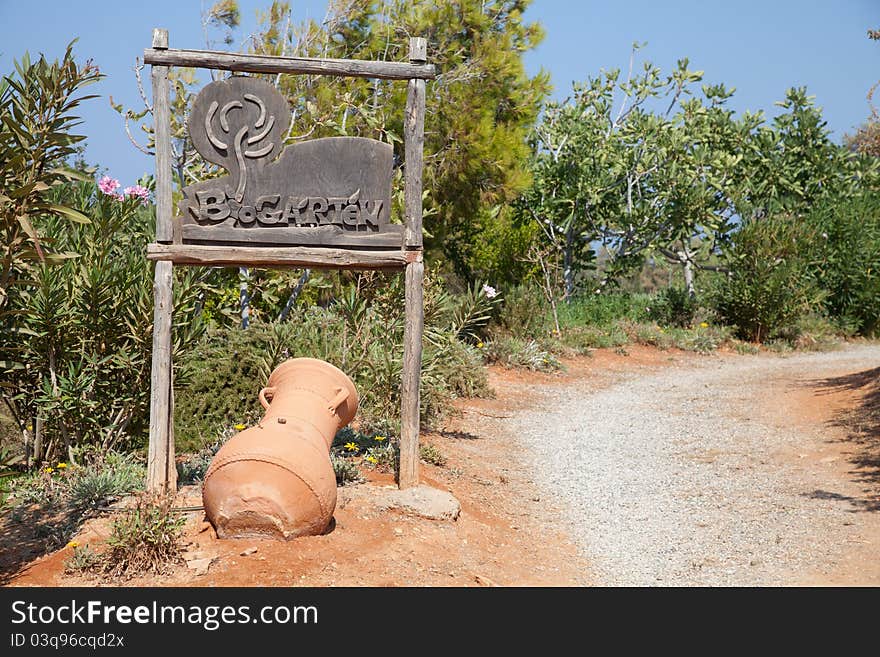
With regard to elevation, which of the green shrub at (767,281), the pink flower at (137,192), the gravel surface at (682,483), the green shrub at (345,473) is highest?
the pink flower at (137,192)

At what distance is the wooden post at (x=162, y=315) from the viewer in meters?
5.50

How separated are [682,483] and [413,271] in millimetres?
3080

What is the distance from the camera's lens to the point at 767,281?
51.8ft

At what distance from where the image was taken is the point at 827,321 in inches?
679

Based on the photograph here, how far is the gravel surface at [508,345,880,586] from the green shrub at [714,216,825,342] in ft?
11.6

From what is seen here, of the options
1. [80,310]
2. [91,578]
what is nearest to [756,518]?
[91,578]

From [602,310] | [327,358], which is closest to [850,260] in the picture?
[602,310]

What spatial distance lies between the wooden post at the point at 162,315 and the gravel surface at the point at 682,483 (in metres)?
2.63

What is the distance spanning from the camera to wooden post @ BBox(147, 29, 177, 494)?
550cm

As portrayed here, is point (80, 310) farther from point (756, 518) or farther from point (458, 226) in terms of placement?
point (458, 226)

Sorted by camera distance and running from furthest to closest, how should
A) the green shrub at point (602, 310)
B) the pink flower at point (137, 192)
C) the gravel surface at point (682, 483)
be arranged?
the green shrub at point (602, 310) < the pink flower at point (137, 192) < the gravel surface at point (682, 483)

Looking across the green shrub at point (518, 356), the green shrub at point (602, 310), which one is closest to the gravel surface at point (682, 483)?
the green shrub at point (518, 356)

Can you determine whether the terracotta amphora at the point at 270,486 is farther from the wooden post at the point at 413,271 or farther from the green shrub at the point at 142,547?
the wooden post at the point at 413,271

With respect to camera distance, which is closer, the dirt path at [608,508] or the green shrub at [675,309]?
the dirt path at [608,508]
